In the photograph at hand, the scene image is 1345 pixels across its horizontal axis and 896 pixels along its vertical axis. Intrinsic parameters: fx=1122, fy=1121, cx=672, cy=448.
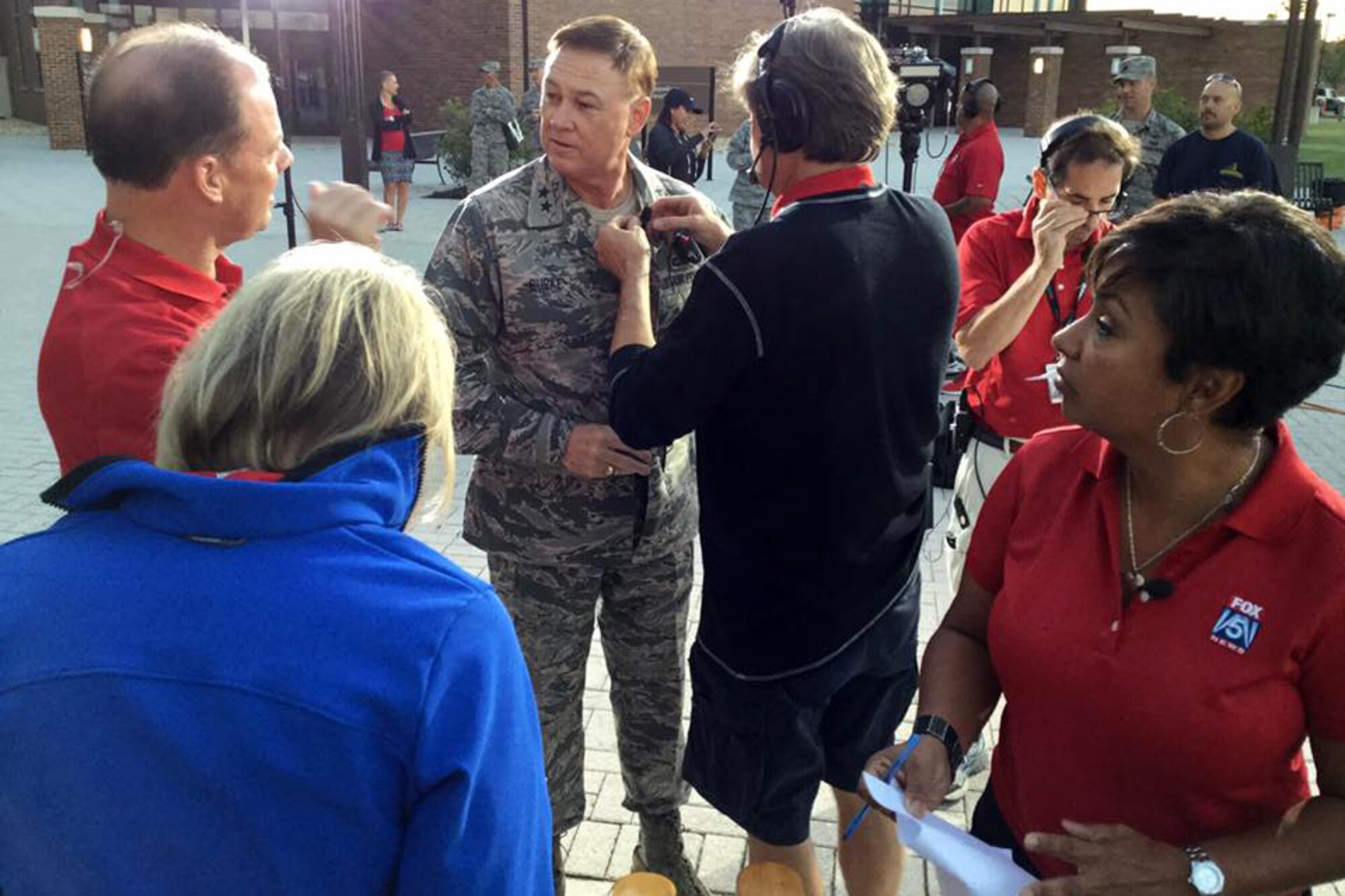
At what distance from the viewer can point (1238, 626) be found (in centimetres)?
150

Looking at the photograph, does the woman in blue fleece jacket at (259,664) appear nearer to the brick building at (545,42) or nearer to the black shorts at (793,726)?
the black shorts at (793,726)

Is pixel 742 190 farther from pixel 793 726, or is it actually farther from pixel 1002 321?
pixel 793 726

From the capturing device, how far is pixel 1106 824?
1544 mm

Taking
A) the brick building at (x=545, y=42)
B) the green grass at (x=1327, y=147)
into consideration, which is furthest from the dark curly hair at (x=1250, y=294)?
the brick building at (x=545, y=42)

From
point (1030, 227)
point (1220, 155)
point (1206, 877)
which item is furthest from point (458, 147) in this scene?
point (1206, 877)

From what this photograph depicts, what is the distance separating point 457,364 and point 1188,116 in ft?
74.4

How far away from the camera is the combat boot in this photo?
288 centimetres

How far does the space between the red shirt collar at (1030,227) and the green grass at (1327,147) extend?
1793cm

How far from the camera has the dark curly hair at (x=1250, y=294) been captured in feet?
4.83

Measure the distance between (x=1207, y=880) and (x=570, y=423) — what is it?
153 cm

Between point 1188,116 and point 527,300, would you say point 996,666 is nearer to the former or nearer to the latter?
point 527,300

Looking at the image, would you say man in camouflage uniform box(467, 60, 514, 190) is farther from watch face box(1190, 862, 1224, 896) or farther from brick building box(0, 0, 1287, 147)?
watch face box(1190, 862, 1224, 896)

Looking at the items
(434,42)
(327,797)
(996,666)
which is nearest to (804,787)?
A: (996,666)

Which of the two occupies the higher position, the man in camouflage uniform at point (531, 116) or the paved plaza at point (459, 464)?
the man in camouflage uniform at point (531, 116)
